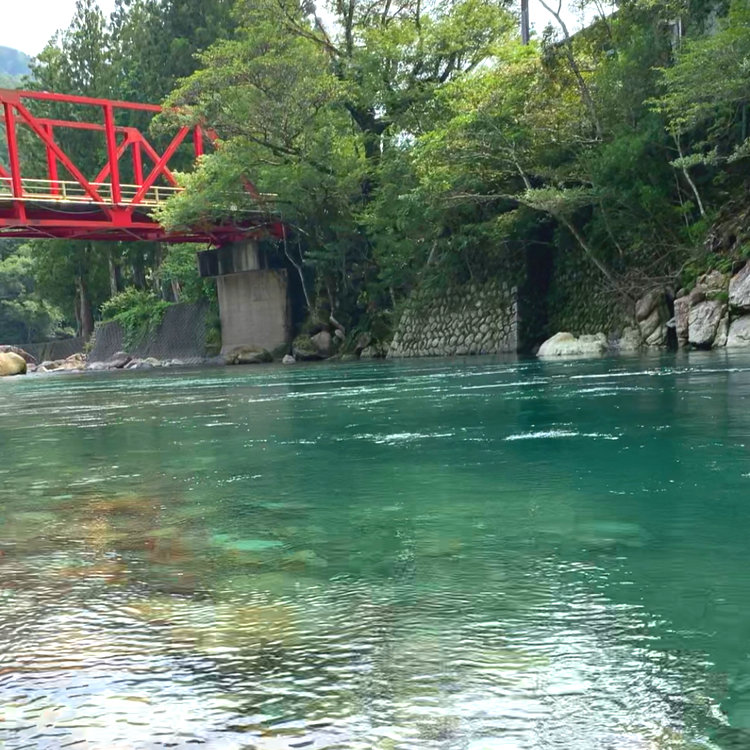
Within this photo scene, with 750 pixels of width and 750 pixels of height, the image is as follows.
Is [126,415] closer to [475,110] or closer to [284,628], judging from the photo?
[284,628]

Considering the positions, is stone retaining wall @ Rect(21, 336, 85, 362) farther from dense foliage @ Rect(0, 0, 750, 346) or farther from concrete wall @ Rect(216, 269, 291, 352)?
dense foliage @ Rect(0, 0, 750, 346)

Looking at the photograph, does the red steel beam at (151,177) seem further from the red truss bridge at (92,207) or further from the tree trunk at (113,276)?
the tree trunk at (113,276)

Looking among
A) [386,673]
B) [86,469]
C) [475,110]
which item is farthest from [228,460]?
[475,110]

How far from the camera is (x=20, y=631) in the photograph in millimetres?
1804

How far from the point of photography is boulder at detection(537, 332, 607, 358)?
15234 millimetres

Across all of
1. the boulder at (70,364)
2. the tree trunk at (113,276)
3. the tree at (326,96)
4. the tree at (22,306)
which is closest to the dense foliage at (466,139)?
the tree at (326,96)

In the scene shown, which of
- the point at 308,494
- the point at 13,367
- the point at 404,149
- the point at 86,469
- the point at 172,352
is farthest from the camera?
the point at 172,352

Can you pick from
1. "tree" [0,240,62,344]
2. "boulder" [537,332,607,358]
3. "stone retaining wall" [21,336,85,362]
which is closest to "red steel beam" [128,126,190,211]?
"boulder" [537,332,607,358]

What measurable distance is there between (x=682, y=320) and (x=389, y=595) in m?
13.1

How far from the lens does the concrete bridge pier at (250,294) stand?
27.8 metres

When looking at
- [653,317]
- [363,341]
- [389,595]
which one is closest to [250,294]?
[363,341]

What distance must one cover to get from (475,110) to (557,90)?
5.53 feet

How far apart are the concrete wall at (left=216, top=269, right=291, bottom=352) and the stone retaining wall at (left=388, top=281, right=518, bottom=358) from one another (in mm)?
7311

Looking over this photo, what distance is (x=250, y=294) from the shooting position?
2859cm
